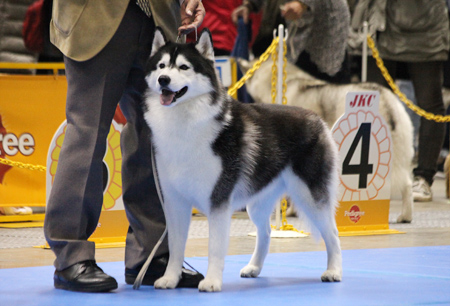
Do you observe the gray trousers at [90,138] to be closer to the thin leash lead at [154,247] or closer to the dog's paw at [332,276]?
the thin leash lead at [154,247]

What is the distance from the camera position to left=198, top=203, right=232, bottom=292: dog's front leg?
9.32 ft

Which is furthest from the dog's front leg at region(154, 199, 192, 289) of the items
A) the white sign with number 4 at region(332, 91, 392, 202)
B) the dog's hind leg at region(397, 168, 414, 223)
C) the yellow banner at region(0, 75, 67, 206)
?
the dog's hind leg at region(397, 168, 414, 223)

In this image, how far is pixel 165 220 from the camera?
3.09 metres

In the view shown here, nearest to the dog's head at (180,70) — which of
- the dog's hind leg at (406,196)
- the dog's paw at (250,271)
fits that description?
the dog's paw at (250,271)

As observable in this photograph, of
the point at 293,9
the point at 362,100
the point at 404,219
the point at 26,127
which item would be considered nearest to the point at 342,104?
the point at 362,100

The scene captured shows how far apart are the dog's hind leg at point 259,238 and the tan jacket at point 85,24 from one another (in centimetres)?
111

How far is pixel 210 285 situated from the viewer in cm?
283

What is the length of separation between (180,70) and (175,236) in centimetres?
69

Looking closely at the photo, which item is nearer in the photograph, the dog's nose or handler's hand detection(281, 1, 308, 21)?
the dog's nose

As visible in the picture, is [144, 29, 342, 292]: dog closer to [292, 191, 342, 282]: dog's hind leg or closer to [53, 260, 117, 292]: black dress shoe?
[292, 191, 342, 282]: dog's hind leg

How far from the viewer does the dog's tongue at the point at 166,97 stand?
2.75m

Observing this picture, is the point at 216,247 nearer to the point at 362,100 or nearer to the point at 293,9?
the point at 362,100

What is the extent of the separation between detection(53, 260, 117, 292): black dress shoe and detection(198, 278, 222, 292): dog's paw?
0.35 m

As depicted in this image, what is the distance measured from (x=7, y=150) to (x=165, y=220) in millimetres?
2463
